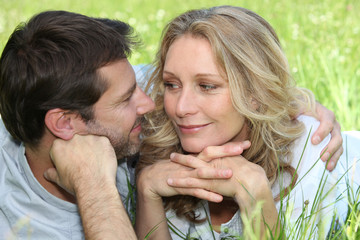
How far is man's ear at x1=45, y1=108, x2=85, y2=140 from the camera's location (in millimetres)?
3029

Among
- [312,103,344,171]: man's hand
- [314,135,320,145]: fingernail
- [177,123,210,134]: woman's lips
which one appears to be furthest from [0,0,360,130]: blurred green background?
[177,123,210,134]: woman's lips

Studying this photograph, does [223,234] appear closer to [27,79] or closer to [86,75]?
[86,75]

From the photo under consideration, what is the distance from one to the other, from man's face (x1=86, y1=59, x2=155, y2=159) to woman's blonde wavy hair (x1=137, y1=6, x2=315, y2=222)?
0.31m

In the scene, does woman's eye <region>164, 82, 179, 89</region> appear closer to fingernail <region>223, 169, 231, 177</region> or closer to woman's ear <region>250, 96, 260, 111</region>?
woman's ear <region>250, 96, 260, 111</region>

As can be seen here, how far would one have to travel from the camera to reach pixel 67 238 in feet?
10.4

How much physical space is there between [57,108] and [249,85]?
112cm

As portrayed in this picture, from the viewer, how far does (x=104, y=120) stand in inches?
126

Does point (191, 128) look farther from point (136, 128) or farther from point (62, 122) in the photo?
point (62, 122)

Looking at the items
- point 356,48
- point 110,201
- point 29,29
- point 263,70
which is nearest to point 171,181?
point 110,201

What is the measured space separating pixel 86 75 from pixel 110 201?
2.31 feet

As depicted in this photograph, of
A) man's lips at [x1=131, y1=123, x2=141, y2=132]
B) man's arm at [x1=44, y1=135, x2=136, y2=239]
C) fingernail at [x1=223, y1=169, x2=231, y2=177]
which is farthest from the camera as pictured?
man's lips at [x1=131, y1=123, x2=141, y2=132]

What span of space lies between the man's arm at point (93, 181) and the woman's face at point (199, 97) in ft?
1.54

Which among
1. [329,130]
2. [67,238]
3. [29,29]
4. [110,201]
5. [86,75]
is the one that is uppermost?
[29,29]

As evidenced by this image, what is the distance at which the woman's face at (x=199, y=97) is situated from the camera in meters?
3.07
